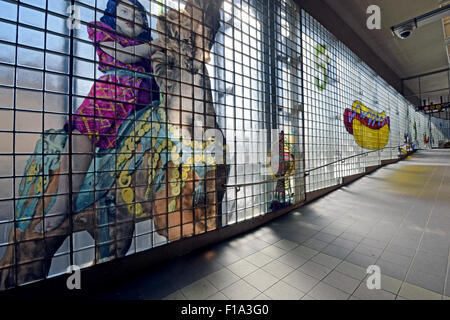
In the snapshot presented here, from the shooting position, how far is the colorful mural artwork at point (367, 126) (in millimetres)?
6526

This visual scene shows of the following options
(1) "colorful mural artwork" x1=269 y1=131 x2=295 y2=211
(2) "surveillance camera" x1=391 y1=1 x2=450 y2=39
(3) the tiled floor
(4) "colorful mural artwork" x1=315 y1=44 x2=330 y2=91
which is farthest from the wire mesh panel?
(2) "surveillance camera" x1=391 y1=1 x2=450 y2=39

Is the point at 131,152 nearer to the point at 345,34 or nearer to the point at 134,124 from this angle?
the point at 134,124

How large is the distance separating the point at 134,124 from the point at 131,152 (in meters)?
0.33

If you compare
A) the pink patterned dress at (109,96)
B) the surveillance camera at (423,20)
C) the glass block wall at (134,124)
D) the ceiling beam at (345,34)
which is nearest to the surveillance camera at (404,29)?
the surveillance camera at (423,20)

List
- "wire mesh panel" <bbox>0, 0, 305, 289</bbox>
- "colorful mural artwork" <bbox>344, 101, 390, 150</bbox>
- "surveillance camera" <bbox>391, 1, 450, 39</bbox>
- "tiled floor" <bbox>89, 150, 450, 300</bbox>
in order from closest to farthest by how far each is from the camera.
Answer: "wire mesh panel" <bbox>0, 0, 305, 289</bbox>
"tiled floor" <bbox>89, 150, 450, 300</bbox>
"surveillance camera" <bbox>391, 1, 450, 39</bbox>
"colorful mural artwork" <bbox>344, 101, 390, 150</bbox>

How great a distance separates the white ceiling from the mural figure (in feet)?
18.7

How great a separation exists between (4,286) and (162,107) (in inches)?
84.8

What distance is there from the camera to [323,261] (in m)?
2.17

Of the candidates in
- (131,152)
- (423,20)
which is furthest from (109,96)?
(423,20)

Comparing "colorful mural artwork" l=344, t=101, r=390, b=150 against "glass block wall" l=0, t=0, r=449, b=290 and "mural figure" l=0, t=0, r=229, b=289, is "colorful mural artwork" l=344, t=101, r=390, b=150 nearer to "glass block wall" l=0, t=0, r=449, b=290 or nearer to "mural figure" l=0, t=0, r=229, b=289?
"glass block wall" l=0, t=0, r=449, b=290

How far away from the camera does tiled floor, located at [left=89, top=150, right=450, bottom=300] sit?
171 centimetres

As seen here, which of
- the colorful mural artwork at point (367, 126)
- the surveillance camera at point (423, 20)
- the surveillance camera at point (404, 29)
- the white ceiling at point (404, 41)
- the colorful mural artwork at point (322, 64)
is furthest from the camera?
the colorful mural artwork at point (367, 126)

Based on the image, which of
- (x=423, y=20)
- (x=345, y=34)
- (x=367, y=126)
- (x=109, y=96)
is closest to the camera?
(x=109, y=96)

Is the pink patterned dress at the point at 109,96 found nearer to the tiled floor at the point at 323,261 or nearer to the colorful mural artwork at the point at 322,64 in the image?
→ the tiled floor at the point at 323,261
